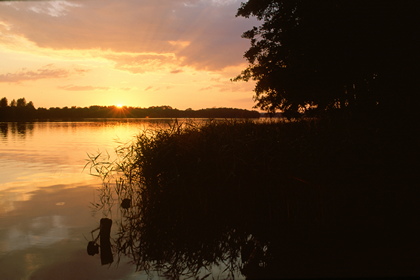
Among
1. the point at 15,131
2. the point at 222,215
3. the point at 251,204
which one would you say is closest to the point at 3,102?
the point at 15,131

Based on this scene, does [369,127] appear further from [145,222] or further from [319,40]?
[145,222]

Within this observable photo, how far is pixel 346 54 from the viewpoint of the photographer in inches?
553

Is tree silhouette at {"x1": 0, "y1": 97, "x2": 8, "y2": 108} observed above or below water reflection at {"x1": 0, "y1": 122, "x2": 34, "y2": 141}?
above

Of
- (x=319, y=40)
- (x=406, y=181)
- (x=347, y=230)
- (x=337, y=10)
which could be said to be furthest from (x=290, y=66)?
(x=347, y=230)

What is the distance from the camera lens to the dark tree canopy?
12.8m

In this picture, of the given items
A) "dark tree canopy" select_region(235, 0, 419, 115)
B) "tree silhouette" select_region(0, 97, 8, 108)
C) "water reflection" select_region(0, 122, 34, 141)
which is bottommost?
"water reflection" select_region(0, 122, 34, 141)

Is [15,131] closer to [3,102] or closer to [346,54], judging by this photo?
[346,54]

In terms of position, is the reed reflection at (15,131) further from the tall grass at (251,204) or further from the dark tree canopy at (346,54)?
the tall grass at (251,204)

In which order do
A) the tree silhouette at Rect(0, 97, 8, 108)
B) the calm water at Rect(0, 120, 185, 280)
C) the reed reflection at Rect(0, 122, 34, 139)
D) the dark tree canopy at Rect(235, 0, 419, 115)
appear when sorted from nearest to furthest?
the calm water at Rect(0, 120, 185, 280) → the dark tree canopy at Rect(235, 0, 419, 115) → the reed reflection at Rect(0, 122, 34, 139) → the tree silhouette at Rect(0, 97, 8, 108)

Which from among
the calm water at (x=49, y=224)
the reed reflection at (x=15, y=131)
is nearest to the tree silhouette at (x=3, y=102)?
the reed reflection at (x=15, y=131)

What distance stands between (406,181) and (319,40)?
8.32 m

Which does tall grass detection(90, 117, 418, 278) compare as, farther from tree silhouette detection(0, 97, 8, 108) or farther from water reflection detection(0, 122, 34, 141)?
tree silhouette detection(0, 97, 8, 108)

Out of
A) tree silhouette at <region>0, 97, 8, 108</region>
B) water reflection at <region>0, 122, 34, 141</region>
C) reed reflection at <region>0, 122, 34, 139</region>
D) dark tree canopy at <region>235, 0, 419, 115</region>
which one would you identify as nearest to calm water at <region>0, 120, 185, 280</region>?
dark tree canopy at <region>235, 0, 419, 115</region>

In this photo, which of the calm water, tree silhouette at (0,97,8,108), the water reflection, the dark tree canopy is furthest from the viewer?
tree silhouette at (0,97,8,108)
